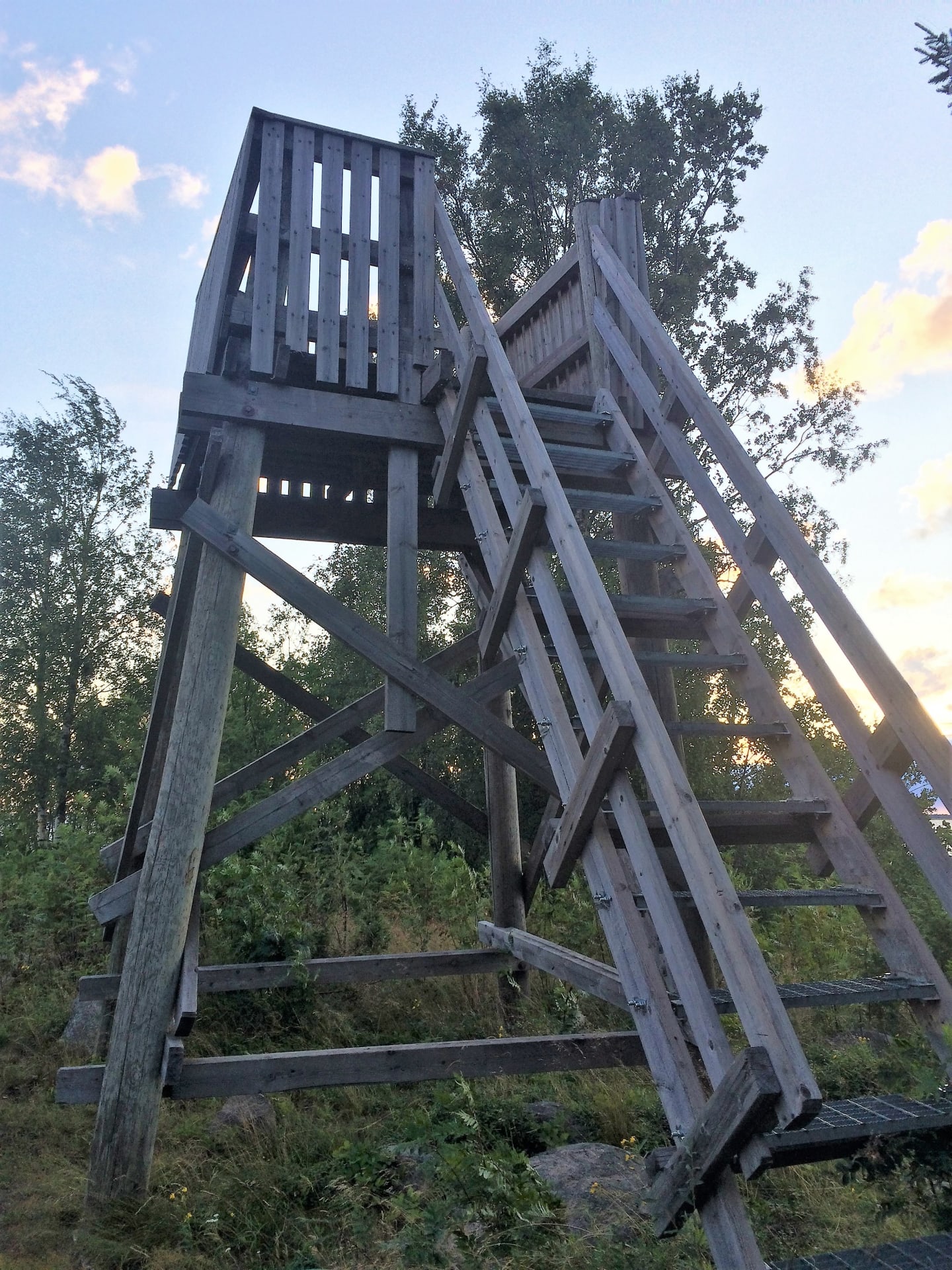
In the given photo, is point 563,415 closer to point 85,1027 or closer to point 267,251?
point 267,251

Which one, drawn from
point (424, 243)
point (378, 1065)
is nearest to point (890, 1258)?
point (378, 1065)

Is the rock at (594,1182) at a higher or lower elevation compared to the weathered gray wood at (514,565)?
lower

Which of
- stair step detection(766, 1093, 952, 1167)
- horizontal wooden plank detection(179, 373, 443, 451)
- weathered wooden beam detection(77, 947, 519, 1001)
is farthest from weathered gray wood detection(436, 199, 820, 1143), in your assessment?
weathered wooden beam detection(77, 947, 519, 1001)

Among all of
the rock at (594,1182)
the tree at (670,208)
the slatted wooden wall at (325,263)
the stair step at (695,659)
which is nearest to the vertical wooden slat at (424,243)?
the slatted wooden wall at (325,263)

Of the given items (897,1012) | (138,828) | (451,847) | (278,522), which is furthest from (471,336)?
(451,847)

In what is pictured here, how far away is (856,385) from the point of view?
690 inches

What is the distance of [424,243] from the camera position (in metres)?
6.07

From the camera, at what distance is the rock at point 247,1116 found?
494 cm

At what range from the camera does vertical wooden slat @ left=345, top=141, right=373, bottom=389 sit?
5.57m

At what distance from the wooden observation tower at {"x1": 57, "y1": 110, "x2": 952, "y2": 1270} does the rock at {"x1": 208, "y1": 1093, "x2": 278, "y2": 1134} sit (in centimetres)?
78

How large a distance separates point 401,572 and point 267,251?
2018 millimetres

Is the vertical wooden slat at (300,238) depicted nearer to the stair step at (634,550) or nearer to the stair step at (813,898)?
the stair step at (634,550)

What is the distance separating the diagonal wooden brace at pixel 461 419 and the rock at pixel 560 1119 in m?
3.40

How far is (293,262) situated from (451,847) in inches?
327
